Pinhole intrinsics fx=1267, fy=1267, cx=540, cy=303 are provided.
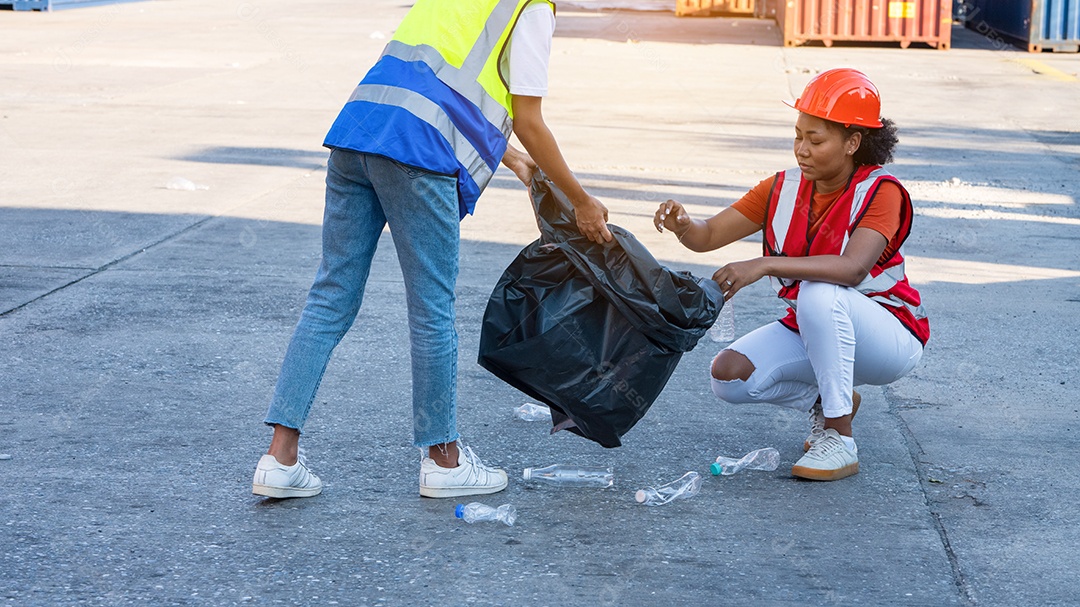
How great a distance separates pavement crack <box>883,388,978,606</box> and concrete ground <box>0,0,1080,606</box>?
0.04 feet

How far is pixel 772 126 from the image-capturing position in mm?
11820

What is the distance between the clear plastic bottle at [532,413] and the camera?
4246mm

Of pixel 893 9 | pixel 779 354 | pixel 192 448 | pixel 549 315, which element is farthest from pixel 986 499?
pixel 893 9

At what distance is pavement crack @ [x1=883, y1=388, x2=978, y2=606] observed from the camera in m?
2.99

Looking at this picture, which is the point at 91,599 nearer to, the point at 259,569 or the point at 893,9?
the point at 259,569

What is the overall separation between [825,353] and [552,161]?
0.98 m

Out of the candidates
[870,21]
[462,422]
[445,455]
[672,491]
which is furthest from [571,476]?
[870,21]

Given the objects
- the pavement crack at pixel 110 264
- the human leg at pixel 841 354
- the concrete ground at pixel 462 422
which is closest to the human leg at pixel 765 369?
the human leg at pixel 841 354

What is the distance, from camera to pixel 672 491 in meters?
3.60

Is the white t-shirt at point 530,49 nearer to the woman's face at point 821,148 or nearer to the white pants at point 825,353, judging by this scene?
the woman's face at point 821,148

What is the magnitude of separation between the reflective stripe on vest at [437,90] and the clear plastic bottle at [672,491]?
1.05 meters

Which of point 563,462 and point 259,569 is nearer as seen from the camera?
point 259,569

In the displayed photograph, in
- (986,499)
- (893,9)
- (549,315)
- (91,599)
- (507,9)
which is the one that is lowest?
(893,9)

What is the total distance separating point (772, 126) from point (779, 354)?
838 cm
